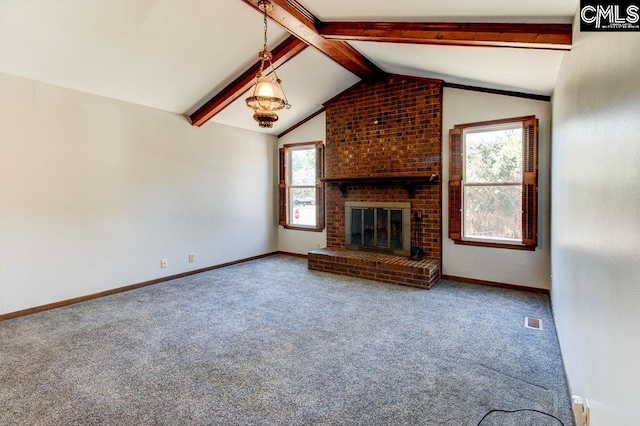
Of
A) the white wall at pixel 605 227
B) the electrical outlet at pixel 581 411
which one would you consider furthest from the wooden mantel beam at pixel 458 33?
the electrical outlet at pixel 581 411

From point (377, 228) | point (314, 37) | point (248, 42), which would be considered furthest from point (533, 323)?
point (248, 42)

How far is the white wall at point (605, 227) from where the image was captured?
1.04 m

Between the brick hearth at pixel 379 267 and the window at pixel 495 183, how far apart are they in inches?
30.3

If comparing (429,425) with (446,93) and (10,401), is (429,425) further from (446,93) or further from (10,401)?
(446,93)

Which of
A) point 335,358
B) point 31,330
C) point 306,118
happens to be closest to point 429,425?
point 335,358

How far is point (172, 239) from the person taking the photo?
5031 mm

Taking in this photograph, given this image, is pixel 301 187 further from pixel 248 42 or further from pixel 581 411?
pixel 581 411

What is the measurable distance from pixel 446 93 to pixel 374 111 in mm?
1154

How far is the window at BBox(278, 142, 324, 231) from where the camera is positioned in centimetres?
636

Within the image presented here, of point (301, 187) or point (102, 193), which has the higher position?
point (301, 187)

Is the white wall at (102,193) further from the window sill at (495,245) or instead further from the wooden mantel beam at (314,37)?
the window sill at (495,245)

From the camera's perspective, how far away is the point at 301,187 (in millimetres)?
6668

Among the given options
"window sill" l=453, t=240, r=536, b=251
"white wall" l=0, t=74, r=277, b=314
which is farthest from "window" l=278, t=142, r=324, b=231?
"window sill" l=453, t=240, r=536, b=251

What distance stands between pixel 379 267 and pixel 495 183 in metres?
1.99
